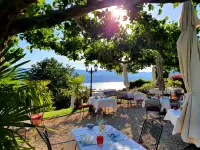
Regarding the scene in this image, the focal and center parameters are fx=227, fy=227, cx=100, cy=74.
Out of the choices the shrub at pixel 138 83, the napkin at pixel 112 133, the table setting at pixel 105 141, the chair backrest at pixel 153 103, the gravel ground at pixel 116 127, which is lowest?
the gravel ground at pixel 116 127

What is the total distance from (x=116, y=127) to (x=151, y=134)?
158 inches

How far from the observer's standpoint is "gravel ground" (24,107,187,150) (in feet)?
19.9

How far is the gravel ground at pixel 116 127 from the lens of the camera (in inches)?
238

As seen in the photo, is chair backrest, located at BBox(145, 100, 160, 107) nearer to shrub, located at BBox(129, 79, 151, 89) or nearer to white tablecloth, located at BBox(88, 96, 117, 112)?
white tablecloth, located at BBox(88, 96, 117, 112)

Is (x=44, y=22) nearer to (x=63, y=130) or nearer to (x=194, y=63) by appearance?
(x=194, y=63)

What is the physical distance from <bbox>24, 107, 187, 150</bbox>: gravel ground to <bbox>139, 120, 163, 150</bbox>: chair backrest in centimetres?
148

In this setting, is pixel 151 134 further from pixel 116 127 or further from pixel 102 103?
pixel 102 103

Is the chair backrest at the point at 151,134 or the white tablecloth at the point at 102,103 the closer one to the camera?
the chair backrest at the point at 151,134

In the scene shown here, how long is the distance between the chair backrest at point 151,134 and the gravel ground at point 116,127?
4.84ft

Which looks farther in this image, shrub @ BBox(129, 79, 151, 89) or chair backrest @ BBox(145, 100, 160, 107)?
shrub @ BBox(129, 79, 151, 89)

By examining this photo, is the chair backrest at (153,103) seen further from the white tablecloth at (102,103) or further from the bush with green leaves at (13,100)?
the bush with green leaves at (13,100)

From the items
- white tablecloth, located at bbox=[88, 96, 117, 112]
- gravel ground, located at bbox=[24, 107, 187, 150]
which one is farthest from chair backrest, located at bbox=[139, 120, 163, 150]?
white tablecloth, located at bbox=[88, 96, 117, 112]

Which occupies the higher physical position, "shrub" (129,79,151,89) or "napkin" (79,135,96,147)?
"napkin" (79,135,96,147)

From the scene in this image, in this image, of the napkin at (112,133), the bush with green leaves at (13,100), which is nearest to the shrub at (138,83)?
the napkin at (112,133)
